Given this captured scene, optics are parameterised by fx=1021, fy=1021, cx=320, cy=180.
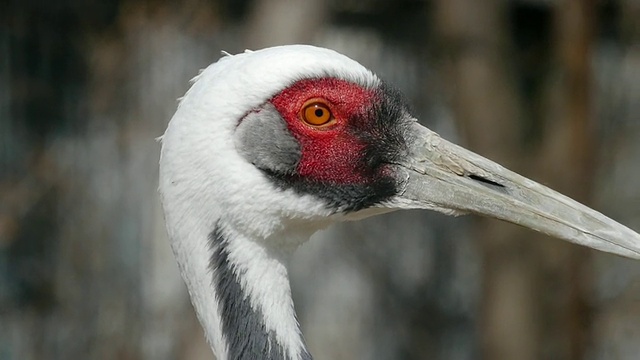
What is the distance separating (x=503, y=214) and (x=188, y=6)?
5.08 m

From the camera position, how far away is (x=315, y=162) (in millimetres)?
3145

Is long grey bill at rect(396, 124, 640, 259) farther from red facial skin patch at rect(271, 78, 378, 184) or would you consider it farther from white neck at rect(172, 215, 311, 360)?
white neck at rect(172, 215, 311, 360)

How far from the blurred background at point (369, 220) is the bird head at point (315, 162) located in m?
3.55

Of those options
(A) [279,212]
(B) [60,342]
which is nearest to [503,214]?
(A) [279,212]

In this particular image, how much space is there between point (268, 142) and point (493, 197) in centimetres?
72

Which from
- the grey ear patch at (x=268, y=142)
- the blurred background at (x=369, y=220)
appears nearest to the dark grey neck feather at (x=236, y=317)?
the grey ear patch at (x=268, y=142)

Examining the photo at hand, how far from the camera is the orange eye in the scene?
315 cm

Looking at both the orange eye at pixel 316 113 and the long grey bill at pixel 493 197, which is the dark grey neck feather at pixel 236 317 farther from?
the long grey bill at pixel 493 197

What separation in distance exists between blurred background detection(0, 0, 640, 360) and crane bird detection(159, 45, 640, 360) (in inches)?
140

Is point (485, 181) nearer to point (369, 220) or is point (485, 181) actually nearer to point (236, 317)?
point (236, 317)

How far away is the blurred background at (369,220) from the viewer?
682 cm

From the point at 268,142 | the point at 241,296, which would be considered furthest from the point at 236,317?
the point at 268,142

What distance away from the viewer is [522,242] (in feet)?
22.4

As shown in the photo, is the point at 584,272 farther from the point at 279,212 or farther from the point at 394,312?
the point at 279,212
